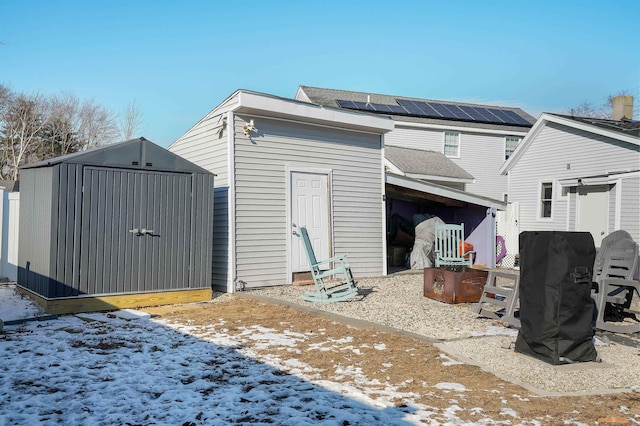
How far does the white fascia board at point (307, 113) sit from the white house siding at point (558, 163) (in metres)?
7.35

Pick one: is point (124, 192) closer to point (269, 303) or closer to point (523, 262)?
point (269, 303)

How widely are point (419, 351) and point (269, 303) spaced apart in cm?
338

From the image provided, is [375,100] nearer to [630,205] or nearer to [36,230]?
[630,205]

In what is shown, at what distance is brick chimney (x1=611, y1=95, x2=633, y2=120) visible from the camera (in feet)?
60.0

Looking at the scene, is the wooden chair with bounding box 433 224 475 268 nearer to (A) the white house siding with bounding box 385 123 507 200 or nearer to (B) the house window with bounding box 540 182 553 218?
(B) the house window with bounding box 540 182 553 218

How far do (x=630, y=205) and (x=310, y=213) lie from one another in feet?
28.1

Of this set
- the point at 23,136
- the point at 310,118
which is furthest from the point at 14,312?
the point at 23,136

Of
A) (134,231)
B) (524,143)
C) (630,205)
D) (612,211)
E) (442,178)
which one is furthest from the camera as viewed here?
(442,178)

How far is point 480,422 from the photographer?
3.46 metres

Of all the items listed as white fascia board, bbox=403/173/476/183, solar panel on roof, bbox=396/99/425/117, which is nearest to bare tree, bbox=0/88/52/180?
solar panel on roof, bbox=396/99/425/117

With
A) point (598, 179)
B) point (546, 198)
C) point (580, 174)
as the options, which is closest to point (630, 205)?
point (598, 179)

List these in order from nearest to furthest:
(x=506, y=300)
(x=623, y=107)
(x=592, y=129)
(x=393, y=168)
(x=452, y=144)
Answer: (x=506, y=300) → (x=592, y=129) → (x=393, y=168) → (x=623, y=107) → (x=452, y=144)

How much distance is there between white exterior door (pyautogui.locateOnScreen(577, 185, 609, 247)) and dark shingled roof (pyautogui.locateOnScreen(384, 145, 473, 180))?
490 centimetres

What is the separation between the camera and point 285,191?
33.2 ft
